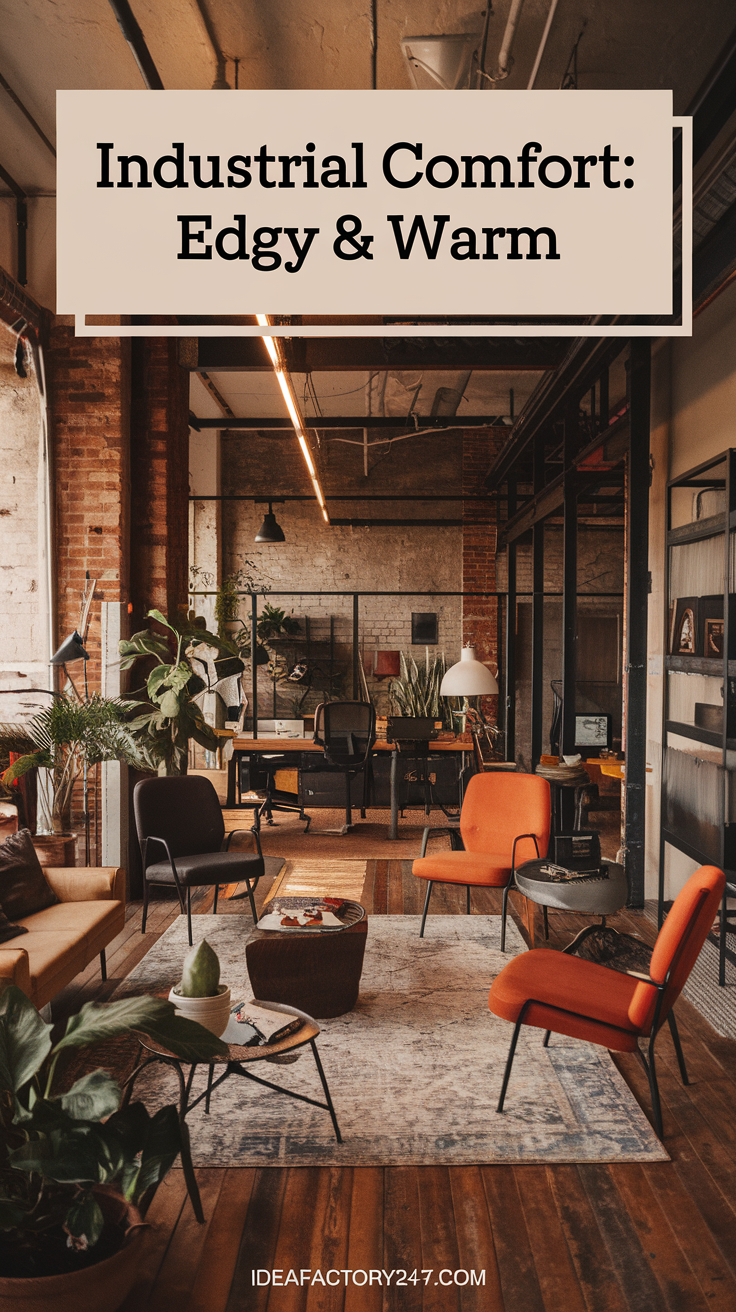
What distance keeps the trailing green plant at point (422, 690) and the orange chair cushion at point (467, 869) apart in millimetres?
5409

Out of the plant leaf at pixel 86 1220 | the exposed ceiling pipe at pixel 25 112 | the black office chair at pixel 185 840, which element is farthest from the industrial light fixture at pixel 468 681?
the plant leaf at pixel 86 1220

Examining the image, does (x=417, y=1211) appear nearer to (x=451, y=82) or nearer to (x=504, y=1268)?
(x=504, y=1268)

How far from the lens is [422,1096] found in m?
3.11

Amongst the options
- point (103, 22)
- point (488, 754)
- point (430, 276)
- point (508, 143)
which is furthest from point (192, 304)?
point (488, 754)

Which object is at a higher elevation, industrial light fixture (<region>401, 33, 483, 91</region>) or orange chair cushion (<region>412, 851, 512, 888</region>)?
industrial light fixture (<region>401, 33, 483, 91</region>)

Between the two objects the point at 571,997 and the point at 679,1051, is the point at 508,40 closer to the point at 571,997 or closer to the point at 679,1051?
the point at 571,997

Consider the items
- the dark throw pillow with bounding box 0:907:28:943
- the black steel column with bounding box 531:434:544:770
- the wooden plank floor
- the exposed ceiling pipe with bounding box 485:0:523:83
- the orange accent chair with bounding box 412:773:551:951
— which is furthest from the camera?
the black steel column with bounding box 531:434:544:770

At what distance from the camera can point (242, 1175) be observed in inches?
105

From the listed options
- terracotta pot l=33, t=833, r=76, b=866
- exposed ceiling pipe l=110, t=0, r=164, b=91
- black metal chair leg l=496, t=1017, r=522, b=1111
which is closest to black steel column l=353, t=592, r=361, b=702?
terracotta pot l=33, t=833, r=76, b=866

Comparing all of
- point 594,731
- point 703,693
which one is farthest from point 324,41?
point 594,731

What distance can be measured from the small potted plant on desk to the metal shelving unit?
9.15 ft

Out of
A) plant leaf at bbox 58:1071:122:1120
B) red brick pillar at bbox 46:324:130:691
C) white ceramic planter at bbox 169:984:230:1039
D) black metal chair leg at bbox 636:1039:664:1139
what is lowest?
black metal chair leg at bbox 636:1039:664:1139

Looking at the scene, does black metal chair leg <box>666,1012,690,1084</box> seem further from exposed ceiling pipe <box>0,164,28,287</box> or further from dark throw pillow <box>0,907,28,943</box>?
exposed ceiling pipe <box>0,164,28,287</box>

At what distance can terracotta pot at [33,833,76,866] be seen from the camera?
485 centimetres
